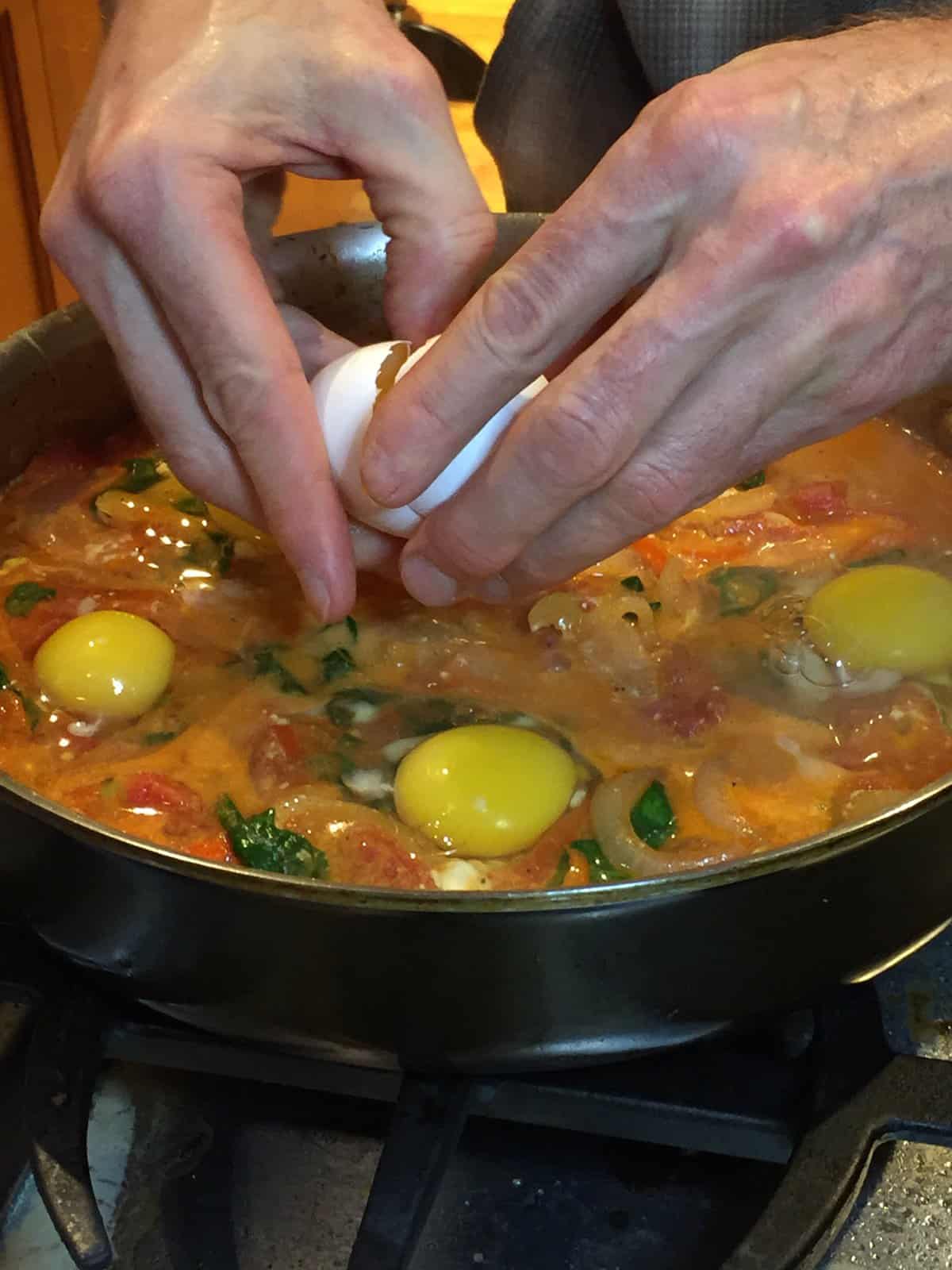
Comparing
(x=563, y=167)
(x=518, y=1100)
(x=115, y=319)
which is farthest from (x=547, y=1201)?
(x=563, y=167)

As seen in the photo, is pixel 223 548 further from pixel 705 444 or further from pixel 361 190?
pixel 361 190

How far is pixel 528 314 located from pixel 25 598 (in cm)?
69

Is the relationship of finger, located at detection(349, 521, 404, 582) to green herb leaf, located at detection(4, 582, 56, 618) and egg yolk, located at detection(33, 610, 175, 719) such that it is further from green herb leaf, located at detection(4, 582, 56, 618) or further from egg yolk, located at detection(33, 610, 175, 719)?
green herb leaf, located at detection(4, 582, 56, 618)

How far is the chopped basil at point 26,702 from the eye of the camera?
1.14 m

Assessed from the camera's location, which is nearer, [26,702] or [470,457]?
[470,457]

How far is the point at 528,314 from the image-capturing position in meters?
0.81

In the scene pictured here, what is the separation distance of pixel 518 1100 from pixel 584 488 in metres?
0.44

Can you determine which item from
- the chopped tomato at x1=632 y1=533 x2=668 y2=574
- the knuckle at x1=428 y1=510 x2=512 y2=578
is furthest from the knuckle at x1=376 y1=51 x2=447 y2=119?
the chopped tomato at x1=632 y1=533 x2=668 y2=574

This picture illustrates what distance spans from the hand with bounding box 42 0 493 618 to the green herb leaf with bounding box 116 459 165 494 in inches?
15.6

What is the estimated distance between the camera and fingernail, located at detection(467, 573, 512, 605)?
1.04 m

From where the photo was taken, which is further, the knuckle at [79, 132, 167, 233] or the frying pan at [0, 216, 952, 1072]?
the knuckle at [79, 132, 167, 233]

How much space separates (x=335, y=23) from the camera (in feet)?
3.34

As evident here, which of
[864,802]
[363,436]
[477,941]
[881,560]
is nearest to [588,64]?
[881,560]

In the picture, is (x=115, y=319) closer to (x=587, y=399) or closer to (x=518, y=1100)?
(x=587, y=399)
